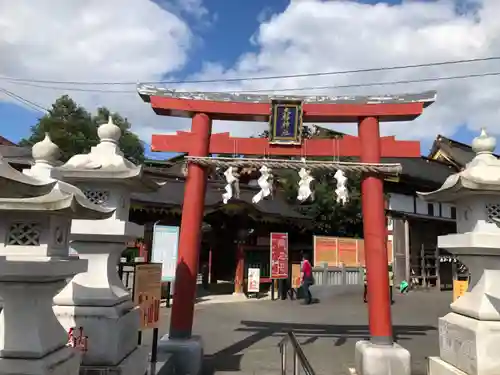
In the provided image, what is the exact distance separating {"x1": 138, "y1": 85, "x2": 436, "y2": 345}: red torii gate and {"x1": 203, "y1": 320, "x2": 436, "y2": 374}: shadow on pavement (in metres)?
1.10

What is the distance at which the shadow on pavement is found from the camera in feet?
27.3

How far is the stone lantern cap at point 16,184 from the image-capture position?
3543mm

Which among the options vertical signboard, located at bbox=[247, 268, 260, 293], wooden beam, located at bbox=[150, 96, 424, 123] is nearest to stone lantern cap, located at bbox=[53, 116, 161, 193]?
wooden beam, located at bbox=[150, 96, 424, 123]

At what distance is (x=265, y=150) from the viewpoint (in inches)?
330

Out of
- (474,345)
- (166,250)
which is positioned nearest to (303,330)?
(166,250)

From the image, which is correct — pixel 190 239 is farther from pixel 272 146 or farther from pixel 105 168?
pixel 272 146

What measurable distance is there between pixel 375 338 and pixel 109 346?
14.1 ft

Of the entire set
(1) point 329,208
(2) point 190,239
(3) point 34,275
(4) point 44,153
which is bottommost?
(3) point 34,275

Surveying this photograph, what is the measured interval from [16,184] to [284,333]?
843 cm

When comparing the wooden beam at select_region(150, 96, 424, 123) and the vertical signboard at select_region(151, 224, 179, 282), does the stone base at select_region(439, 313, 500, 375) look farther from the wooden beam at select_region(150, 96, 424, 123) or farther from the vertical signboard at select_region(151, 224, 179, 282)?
the vertical signboard at select_region(151, 224, 179, 282)

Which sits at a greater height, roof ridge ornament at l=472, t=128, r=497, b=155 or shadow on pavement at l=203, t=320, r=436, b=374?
roof ridge ornament at l=472, t=128, r=497, b=155

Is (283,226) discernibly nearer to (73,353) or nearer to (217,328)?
(217,328)

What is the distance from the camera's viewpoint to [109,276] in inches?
249

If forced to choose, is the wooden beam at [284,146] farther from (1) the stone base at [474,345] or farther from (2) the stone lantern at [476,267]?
(1) the stone base at [474,345]
